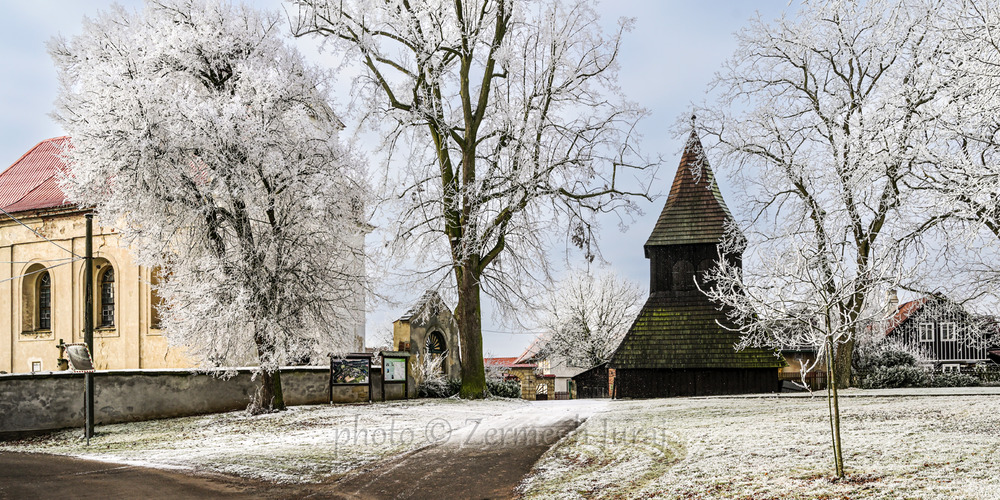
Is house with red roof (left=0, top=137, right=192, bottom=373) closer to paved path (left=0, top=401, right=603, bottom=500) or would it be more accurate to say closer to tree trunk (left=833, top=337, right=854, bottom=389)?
paved path (left=0, top=401, right=603, bottom=500)

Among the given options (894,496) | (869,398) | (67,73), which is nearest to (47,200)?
(67,73)

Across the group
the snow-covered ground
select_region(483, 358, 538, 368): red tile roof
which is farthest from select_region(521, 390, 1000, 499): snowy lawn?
select_region(483, 358, 538, 368): red tile roof

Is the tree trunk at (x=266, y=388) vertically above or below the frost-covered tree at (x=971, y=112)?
below

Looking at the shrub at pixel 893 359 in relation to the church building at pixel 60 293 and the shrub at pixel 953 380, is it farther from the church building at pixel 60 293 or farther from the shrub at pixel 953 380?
the church building at pixel 60 293

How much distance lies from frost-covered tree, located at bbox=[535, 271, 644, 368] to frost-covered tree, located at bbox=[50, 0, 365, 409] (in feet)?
134

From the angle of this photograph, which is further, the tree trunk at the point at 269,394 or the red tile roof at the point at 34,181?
the red tile roof at the point at 34,181

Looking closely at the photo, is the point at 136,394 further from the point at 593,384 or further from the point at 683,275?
→ the point at 593,384

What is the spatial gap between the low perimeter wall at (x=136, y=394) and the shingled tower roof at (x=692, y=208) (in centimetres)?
1453

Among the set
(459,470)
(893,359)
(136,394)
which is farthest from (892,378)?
(136,394)

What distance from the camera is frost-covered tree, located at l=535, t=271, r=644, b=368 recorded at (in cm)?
6153

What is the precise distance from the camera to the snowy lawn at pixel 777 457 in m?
9.23

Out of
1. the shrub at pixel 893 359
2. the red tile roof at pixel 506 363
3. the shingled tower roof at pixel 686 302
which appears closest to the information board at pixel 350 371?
the shingled tower roof at pixel 686 302

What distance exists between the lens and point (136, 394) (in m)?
21.6

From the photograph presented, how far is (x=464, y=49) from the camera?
86.5ft
